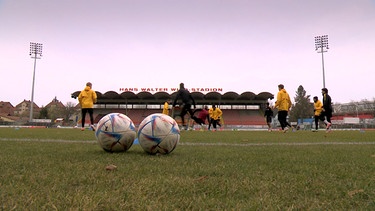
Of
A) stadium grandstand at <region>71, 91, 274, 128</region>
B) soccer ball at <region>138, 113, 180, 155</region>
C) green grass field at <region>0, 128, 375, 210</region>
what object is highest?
stadium grandstand at <region>71, 91, 274, 128</region>

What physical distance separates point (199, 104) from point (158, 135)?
49031mm

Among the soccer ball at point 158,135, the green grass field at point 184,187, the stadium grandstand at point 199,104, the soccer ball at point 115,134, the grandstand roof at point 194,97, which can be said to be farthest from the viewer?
the stadium grandstand at point 199,104

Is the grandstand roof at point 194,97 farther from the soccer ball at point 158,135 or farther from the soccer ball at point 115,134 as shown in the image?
the soccer ball at point 158,135

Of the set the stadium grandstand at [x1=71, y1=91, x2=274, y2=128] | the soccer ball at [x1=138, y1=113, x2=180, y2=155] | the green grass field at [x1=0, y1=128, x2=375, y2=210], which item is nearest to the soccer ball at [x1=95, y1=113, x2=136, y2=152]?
the soccer ball at [x1=138, y1=113, x2=180, y2=155]

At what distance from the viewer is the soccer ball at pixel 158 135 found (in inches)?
177

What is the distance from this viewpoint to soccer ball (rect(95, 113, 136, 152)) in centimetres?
470

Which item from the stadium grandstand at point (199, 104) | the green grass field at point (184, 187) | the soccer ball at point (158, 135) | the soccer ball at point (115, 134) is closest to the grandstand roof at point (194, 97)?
the stadium grandstand at point (199, 104)

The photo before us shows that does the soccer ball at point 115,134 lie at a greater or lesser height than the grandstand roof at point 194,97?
lesser

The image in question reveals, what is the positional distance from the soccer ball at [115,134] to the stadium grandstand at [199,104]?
4396 centimetres

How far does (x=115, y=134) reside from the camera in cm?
470

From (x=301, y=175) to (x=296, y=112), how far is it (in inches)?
3137

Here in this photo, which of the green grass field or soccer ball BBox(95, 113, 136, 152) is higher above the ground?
soccer ball BBox(95, 113, 136, 152)

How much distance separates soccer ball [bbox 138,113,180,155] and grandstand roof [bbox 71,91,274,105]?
145ft

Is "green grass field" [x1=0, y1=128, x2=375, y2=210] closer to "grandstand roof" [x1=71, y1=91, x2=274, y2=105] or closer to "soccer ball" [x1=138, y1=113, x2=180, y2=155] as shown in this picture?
"soccer ball" [x1=138, y1=113, x2=180, y2=155]
